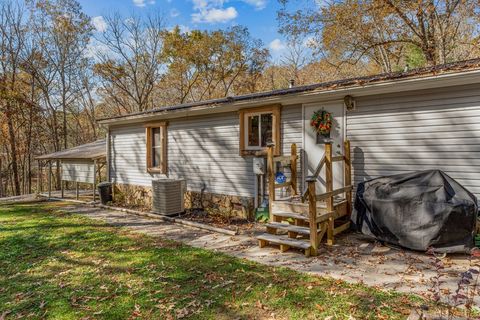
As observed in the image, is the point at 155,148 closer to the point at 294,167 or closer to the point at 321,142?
the point at 294,167

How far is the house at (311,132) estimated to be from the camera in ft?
15.6

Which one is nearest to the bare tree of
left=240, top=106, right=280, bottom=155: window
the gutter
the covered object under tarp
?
the gutter

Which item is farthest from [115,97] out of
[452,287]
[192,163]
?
[452,287]

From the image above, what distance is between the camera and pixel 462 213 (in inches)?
161

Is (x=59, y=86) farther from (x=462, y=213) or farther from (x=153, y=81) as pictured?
(x=462, y=213)

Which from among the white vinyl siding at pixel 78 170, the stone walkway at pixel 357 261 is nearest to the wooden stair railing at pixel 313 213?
the stone walkway at pixel 357 261

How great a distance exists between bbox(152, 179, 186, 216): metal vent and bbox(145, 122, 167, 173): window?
153 cm

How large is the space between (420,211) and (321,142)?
7.64 feet

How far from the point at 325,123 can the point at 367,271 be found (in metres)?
2.94

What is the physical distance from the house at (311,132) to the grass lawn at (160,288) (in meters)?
2.70

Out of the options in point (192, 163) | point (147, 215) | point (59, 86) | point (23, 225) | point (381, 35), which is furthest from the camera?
point (59, 86)

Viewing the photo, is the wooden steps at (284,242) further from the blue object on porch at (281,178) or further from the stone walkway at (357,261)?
the blue object on porch at (281,178)

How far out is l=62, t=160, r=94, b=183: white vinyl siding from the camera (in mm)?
10445

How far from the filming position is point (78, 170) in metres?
10.8
